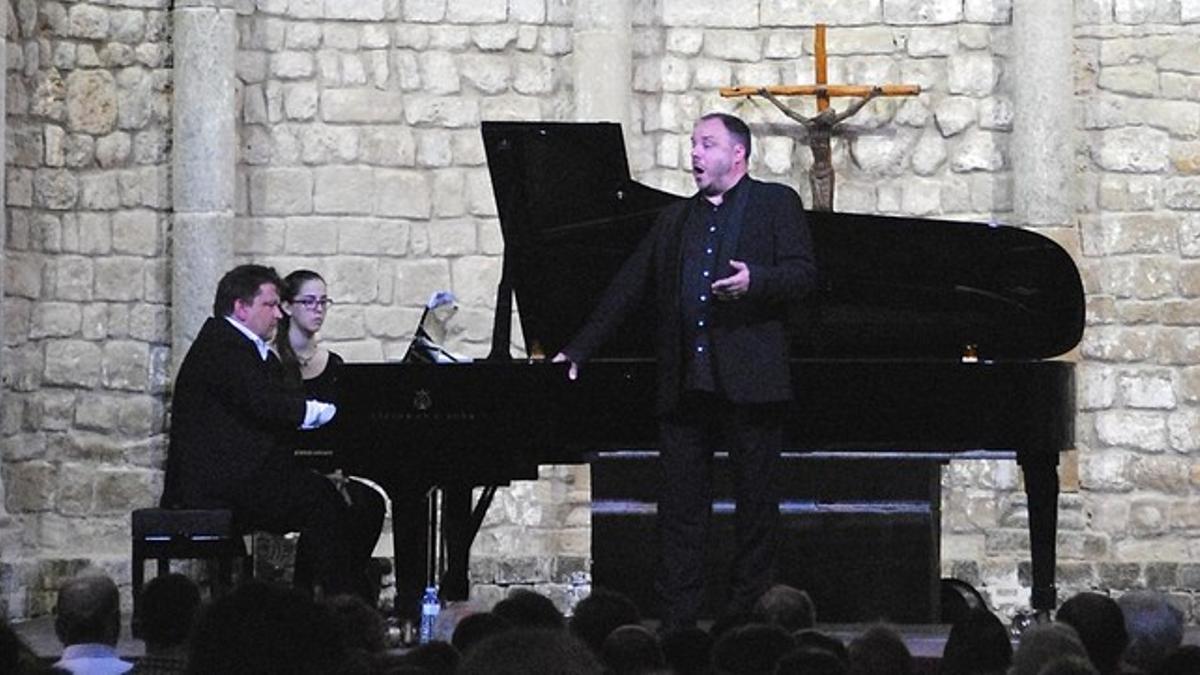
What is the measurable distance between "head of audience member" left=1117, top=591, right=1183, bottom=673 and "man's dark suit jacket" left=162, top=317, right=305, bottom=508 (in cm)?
351

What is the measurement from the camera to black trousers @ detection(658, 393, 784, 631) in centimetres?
729

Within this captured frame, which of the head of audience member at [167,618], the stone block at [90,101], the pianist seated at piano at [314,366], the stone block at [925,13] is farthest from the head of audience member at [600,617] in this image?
the stone block at [925,13]

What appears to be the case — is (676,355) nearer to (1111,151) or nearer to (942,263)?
(942,263)

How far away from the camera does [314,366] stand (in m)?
9.28

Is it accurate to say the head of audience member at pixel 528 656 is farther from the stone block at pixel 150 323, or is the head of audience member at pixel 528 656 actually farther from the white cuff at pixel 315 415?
the stone block at pixel 150 323

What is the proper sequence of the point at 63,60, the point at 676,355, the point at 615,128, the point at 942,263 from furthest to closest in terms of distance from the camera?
the point at 63,60
the point at 942,263
the point at 615,128
the point at 676,355

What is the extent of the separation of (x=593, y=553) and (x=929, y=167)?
321 centimetres

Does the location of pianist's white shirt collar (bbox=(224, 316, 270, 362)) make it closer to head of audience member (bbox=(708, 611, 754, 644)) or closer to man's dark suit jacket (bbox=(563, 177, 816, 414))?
man's dark suit jacket (bbox=(563, 177, 816, 414))

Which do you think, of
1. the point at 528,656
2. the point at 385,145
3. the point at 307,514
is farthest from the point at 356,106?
the point at 528,656

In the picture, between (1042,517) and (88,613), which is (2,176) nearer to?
(1042,517)

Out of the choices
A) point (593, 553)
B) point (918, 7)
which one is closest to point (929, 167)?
point (918, 7)

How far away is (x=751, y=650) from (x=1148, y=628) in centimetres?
113

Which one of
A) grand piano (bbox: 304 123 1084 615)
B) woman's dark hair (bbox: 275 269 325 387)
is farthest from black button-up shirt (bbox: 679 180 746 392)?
woman's dark hair (bbox: 275 269 325 387)

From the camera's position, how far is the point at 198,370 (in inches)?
326
